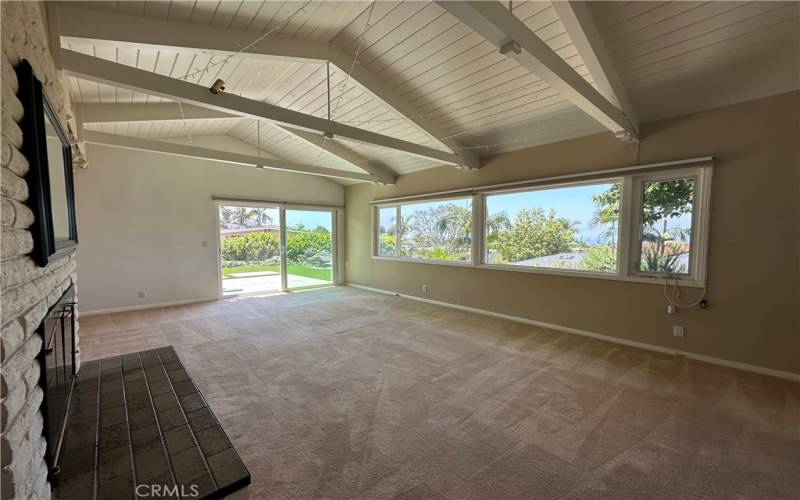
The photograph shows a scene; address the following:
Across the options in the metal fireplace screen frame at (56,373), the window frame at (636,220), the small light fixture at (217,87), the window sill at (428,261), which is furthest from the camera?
the window sill at (428,261)

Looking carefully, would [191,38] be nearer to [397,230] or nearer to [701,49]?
[701,49]

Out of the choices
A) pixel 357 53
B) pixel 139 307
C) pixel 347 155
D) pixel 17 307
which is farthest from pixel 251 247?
pixel 17 307

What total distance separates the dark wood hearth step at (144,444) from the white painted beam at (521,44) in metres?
2.31

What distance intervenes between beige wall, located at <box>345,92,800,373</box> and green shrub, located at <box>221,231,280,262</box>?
523 cm

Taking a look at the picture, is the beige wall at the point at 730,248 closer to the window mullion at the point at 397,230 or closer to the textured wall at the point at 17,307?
the window mullion at the point at 397,230

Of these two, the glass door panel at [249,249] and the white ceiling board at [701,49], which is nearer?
the white ceiling board at [701,49]

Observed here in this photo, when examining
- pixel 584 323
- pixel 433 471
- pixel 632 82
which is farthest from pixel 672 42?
pixel 433 471

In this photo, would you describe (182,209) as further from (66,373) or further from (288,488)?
(288,488)

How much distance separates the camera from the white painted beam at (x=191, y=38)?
7.11 feet

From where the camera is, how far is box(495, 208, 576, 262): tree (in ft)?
13.9

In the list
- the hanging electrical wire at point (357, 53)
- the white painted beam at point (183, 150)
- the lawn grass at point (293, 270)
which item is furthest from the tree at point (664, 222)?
the lawn grass at point (293, 270)

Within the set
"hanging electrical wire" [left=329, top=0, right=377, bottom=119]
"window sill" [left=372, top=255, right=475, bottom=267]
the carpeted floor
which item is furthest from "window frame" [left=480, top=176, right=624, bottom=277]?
"hanging electrical wire" [left=329, top=0, right=377, bottom=119]

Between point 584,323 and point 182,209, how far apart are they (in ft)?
21.6

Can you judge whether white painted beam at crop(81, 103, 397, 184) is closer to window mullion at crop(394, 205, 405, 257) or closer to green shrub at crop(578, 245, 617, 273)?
window mullion at crop(394, 205, 405, 257)
